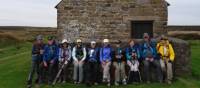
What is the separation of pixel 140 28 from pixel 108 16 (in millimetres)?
1693

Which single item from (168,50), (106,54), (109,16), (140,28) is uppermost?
(109,16)

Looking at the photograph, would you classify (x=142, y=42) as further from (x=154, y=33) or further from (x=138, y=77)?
(x=154, y=33)

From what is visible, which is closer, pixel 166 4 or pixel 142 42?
pixel 142 42

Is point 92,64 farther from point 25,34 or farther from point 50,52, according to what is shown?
point 25,34

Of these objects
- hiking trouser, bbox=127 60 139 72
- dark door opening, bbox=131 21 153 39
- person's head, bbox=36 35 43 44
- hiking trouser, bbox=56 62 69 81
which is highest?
dark door opening, bbox=131 21 153 39

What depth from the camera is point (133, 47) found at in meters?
19.1

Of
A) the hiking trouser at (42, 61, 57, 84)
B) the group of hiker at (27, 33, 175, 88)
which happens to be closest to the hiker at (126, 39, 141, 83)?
the group of hiker at (27, 33, 175, 88)

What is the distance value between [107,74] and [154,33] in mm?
6721

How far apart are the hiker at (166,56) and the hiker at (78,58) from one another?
281cm

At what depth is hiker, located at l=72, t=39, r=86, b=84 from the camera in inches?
749

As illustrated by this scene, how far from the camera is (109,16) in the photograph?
81.8 feet

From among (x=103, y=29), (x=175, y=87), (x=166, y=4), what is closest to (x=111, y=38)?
(x=103, y=29)

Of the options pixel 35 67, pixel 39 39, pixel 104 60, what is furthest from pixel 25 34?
pixel 104 60

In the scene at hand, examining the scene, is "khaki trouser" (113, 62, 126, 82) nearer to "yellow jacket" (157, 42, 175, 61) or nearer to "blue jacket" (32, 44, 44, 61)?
"yellow jacket" (157, 42, 175, 61)
